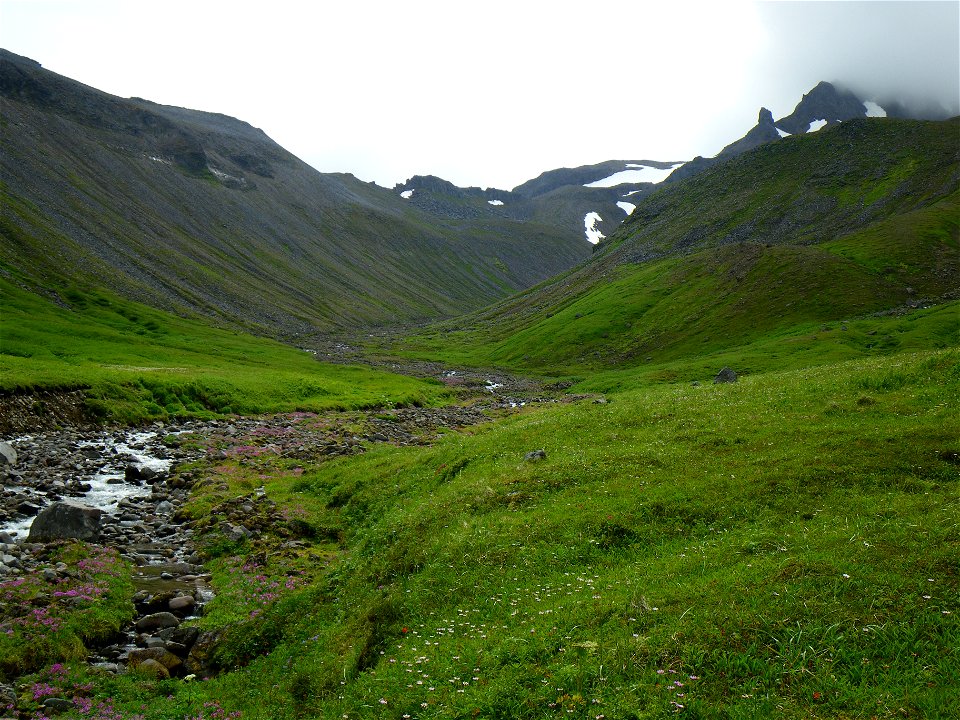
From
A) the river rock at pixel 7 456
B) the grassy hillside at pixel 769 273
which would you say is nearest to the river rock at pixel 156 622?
the river rock at pixel 7 456

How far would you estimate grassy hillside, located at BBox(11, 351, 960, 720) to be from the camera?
31.9 feet

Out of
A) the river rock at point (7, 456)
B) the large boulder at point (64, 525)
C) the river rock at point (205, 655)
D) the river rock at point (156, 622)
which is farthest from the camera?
the river rock at point (7, 456)

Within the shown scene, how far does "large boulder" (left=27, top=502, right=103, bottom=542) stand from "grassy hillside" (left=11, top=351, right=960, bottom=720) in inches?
215

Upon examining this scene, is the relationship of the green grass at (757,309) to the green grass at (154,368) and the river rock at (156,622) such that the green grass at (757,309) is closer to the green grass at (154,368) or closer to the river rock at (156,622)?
the green grass at (154,368)

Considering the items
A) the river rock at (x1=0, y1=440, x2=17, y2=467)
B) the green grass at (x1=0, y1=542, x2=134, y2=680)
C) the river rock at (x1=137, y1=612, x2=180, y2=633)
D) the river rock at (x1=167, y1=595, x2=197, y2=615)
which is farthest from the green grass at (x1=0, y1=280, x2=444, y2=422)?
the river rock at (x1=137, y1=612, x2=180, y2=633)

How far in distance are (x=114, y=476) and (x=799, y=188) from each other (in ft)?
617

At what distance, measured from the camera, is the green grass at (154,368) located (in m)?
51.4

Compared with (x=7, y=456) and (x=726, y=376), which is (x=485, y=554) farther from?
(x=726, y=376)

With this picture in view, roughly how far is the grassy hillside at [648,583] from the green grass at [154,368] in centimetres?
3680

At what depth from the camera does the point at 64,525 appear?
22.6 m

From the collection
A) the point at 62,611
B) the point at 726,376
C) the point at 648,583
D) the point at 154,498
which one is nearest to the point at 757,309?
the point at 726,376

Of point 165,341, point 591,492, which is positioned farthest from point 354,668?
point 165,341

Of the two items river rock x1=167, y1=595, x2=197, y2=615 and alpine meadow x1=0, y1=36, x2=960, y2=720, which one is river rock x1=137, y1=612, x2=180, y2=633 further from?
river rock x1=167, y1=595, x2=197, y2=615

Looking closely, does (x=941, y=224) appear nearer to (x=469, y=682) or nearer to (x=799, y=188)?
(x=799, y=188)
